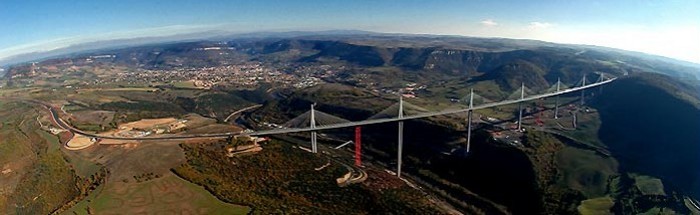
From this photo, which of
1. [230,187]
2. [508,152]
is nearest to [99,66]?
[230,187]

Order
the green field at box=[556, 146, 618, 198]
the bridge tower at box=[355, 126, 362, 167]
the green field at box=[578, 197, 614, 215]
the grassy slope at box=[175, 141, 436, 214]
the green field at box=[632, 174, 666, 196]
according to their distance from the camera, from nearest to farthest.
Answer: the grassy slope at box=[175, 141, 436, 214]
the green field at box=[578, 197, 614, 215]
the green field at box=[632, 174, 666, 196]
the green field at box=[556, 146, 618, 198]
the bridge tower at box=[355, 126, 362, 167]

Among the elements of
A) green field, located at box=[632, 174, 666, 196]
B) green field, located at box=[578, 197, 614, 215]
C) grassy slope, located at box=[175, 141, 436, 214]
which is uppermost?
grassy slope, located at box=[175, 141, 436, 214]

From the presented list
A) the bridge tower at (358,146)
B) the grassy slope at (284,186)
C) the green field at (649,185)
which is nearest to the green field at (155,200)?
the grassy slope at (284,186)

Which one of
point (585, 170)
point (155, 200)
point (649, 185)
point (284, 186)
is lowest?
point (649, 185)

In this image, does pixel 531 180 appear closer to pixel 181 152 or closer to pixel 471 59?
pixel 181 152

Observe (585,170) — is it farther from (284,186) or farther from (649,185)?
(284,186)

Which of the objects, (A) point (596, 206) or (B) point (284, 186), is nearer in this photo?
(A) point (596, 206)

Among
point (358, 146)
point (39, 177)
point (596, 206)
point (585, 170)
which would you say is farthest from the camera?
point (358, 146)

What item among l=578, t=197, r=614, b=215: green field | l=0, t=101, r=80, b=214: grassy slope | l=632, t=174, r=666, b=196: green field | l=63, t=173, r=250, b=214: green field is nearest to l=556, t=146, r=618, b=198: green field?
l=578, t=197, r=614, b=215: green field

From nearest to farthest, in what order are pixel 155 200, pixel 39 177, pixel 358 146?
pixel 155 200 < pixel 39 177 < pixel 358 146

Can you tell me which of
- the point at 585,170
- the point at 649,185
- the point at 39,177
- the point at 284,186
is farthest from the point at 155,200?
the point at 649,185

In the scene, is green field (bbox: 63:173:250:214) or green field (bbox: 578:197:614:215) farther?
green field (bbox: 578:197:614:215)

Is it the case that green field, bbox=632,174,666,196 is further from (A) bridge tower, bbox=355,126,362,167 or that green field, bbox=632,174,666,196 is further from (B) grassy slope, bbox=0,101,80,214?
(B) grassy slope, bbox=0,101,80,214
